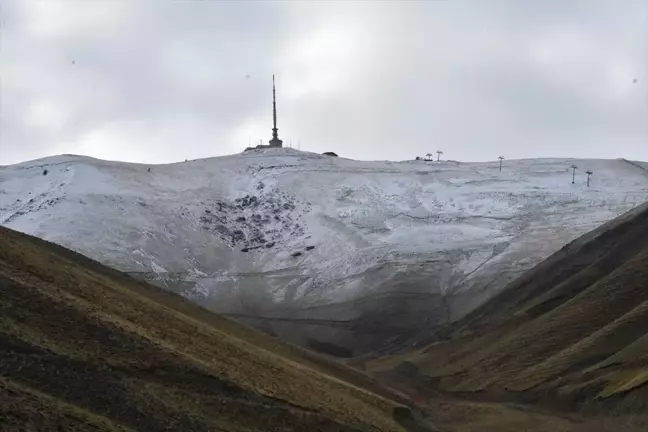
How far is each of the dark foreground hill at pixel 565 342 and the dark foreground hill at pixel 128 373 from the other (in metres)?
7.17

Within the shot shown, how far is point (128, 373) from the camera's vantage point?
60.0 ft

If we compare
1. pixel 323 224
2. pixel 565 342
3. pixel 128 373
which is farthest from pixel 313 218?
pixel 128 373

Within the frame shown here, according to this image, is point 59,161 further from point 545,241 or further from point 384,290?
point 545,241

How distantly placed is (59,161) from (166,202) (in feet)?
39.8

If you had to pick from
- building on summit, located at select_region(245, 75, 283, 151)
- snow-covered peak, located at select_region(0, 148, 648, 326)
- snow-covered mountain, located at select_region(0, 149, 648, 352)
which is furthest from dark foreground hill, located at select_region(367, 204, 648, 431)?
building on summit, located at select_region(245, 75, 283, 151)

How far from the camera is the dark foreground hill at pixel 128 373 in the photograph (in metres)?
16.4

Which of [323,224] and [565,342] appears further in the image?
[323,224]

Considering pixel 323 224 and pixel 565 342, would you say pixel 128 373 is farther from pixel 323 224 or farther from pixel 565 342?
pixel 323 224

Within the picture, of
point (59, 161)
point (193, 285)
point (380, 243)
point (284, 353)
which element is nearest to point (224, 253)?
point (193, 285)

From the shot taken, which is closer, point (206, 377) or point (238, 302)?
point (206, 377)

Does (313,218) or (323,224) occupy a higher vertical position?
(313,218)

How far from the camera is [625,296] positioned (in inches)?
1474

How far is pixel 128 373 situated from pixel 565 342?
2324cm

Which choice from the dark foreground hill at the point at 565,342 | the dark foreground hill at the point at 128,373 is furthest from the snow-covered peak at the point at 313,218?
the dark foreground hill at the point at 128,373
